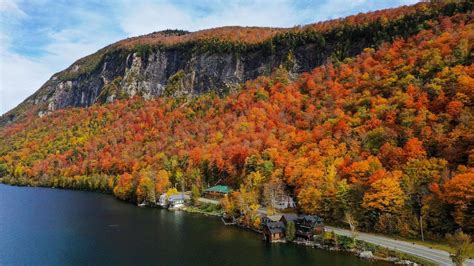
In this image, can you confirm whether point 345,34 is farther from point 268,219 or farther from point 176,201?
point 268,219

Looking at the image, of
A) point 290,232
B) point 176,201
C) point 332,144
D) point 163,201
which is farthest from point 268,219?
point 163,201

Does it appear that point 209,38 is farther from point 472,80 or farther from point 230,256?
point 230,256

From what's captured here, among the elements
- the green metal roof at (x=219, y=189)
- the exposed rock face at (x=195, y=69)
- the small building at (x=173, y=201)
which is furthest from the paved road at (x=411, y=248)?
the exposed rock face at (x=195, y=69)

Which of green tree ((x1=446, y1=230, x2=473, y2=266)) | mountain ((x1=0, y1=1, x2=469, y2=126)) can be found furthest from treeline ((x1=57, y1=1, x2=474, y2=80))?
green tree ((x1=446, y1=230, x2=473, y2=266))

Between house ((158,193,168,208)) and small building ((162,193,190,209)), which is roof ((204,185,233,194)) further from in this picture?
house ((158,193,168,208))

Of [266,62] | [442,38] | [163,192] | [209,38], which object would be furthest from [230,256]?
[209,38]
